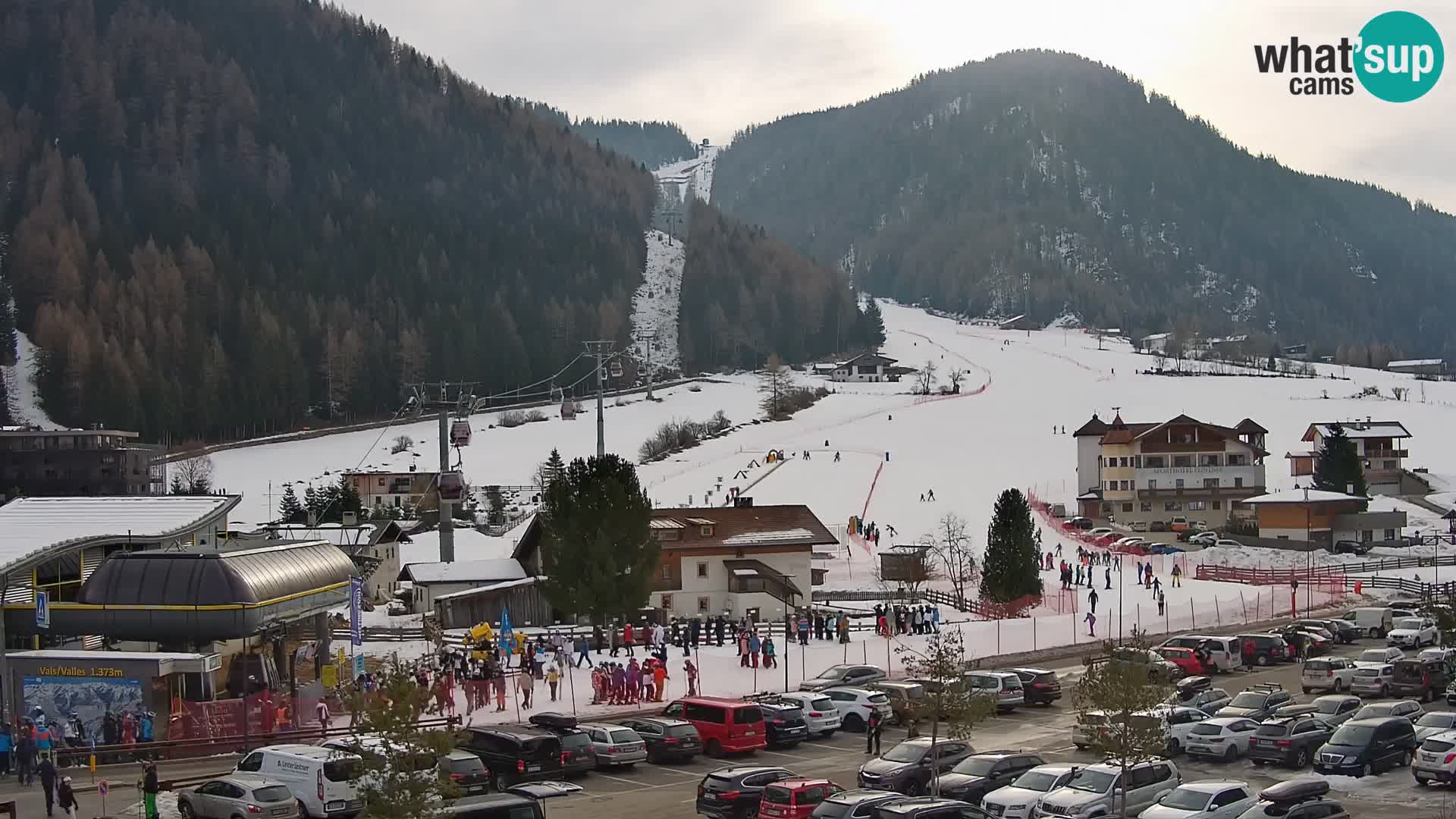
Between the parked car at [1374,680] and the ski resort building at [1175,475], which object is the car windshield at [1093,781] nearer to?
the parked car at [1374,680]

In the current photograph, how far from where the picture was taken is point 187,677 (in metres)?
28.0

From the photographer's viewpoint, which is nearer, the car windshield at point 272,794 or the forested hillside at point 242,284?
the car windshield at point 272,794

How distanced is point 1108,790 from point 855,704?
31.1ft

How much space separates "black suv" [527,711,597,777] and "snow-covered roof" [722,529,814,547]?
22.9m

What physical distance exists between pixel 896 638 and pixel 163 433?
97958 millimetres

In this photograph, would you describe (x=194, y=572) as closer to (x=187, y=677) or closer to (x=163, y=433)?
(x=187, y=677)

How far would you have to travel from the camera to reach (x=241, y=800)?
807 inches

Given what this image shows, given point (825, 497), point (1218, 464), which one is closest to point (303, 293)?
point (825, 497)

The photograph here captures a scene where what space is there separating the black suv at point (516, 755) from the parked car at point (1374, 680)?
17631 millimetres

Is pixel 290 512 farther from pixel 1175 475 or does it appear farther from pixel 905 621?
pixel 905 621

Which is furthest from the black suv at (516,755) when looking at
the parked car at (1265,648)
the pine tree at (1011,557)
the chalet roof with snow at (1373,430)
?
the chalet roof with snow at (1373,430)

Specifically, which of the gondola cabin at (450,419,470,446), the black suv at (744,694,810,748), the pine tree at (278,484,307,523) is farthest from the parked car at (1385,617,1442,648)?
the pine tree at (278,484,307,523)

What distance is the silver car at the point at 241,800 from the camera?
66.9 ft

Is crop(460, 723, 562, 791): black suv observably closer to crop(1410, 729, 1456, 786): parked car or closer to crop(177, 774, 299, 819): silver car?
crop(177, 774, 299, 819): silver car
